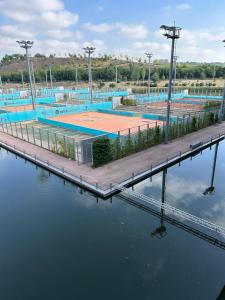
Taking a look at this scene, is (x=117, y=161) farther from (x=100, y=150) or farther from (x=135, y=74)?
(x=135, y=74)

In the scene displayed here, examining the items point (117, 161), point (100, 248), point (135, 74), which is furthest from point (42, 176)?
point (135, 74)

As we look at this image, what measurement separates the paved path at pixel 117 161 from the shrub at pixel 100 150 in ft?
1.54

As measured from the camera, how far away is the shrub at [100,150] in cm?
1572

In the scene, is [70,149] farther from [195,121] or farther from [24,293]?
[195,121]

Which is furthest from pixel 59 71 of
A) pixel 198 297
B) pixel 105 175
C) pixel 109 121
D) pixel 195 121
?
pixel 198 297

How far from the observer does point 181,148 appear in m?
19.4

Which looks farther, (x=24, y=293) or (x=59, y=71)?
(x=59, y=71)

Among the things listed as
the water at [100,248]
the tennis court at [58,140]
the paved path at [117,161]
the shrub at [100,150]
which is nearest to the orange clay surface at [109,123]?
the tennis court at [58,140]

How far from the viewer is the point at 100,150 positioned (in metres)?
15.9

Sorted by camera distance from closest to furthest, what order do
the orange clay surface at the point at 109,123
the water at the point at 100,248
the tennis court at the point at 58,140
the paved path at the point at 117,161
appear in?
the water at the point at 100,248 → the paved path at the point at 117,161 → the tennis court at the point at 58,140 → the orange clay surface at the point at 109,123

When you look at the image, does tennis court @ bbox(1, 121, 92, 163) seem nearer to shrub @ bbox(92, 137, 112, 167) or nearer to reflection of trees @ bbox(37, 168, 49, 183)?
shrub @ bbox(92, 137, 112, 167)

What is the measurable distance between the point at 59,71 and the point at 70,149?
113186mm

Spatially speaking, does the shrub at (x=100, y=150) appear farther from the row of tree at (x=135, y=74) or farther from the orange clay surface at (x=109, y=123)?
the row of tree at (x=135, y=74)

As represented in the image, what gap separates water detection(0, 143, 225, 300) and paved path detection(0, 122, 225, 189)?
40.9 inches
